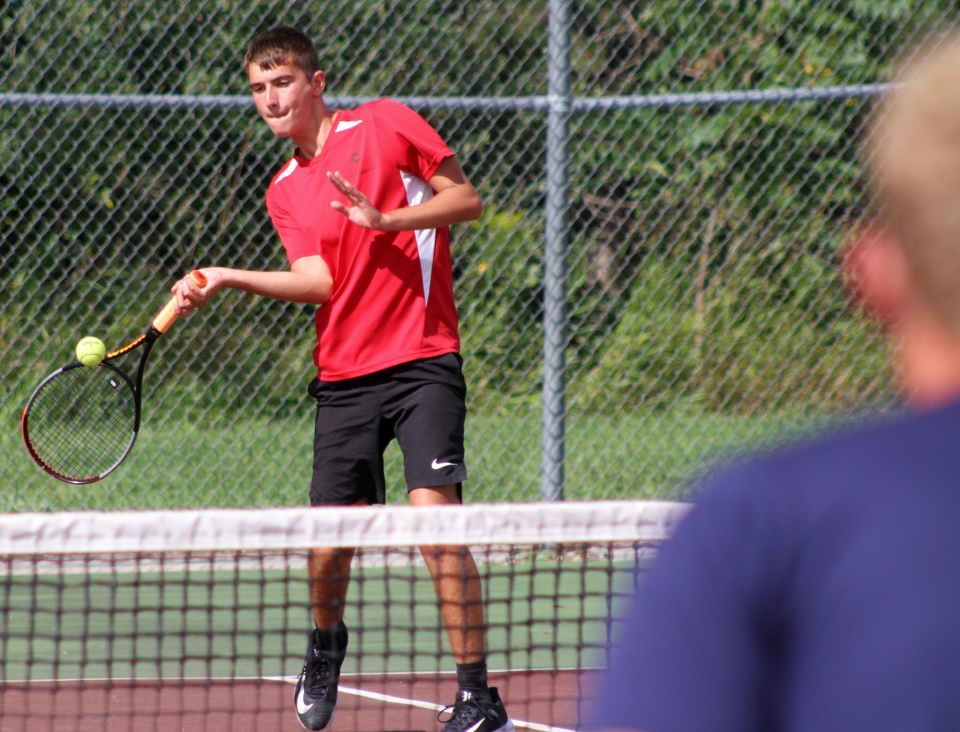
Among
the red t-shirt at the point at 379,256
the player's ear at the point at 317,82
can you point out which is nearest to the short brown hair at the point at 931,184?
the red t-shirt at the point at 379,256

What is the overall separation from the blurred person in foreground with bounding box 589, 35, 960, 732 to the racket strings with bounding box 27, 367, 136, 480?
374 centimetres

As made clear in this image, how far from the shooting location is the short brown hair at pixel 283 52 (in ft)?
10.4

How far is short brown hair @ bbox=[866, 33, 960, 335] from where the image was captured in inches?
27.6

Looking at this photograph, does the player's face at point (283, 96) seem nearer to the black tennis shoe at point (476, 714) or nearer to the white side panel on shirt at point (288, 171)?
the white side panel on shirt at point (288, 171)

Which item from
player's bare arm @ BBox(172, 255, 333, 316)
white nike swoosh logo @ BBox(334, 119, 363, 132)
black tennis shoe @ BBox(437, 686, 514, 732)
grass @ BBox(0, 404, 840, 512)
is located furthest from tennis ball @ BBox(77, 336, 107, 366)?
black tennis shoe @ BBox(437, 686, 514, 732)

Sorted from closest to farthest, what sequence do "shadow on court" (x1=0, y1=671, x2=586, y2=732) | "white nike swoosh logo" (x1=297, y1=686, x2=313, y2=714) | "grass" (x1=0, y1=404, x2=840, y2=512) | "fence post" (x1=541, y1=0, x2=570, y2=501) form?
"white nike swoosh logo" (x1=297, y1=686, x2=313, y2=714), "shadow on court" (x1=0, y1=671, x2=586, y2=732), "fence post" (x1=541, y1=0, x2=570, y2=501), "grass" (x1=0, y1=404, x2=840, y2=512)

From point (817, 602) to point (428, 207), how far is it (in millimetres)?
2423

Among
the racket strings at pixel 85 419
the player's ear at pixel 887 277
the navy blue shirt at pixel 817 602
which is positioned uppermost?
the racket strings at pixel 85 419

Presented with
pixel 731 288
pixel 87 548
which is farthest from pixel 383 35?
pixel 87 548

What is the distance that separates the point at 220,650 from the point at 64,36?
3.35m

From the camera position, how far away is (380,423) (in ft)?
10.3

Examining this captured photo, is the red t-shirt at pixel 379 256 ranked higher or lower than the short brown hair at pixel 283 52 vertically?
lower

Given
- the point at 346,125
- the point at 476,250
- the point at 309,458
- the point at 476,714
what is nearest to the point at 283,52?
the point at 346,125

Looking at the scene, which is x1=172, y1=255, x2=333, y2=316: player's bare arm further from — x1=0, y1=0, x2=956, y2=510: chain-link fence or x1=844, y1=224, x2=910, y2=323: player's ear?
x1=844, y1=224, x2=910, y2=323: player's ear
